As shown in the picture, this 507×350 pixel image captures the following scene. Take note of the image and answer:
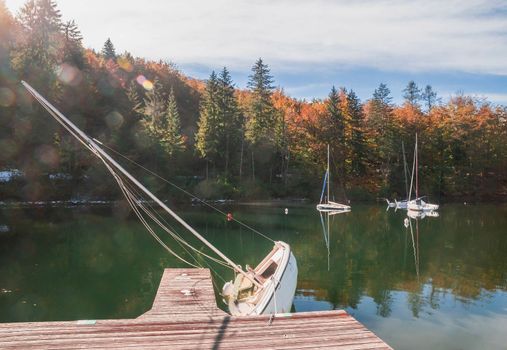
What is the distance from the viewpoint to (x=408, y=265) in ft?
70.7

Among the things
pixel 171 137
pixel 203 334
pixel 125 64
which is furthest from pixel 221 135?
pixel 203 334

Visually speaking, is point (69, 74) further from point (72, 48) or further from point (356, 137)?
point (356, 137)

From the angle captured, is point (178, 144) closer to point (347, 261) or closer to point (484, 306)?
point (347, 261)

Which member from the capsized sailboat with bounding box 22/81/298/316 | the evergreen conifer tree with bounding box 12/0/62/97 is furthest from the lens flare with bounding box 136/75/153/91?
the capsized sailboat with bounding box 22/81/298/316

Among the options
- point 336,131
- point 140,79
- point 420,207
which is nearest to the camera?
point 420,207

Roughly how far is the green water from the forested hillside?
10.8 m

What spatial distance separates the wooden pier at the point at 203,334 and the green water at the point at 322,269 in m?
4.15

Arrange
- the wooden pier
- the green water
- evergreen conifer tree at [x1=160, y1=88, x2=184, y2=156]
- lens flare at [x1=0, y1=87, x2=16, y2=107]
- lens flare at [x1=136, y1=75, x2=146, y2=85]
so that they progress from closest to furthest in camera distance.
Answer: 1. the wooden pier
2. the green water
3. lens flare at [x1=0, y1=87, x2=16, y2=107]
4. evergreen conifer tree at [x1=160, y1=88, x2=184, y2=156]
5. lens flare at [x1=136, y1=75, x2=146, y2=85]

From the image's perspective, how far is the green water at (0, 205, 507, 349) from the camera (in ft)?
43.4

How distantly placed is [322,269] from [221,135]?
38.5m

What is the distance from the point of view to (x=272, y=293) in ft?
36.1

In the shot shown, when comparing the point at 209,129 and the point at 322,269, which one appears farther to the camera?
the point at 209,129

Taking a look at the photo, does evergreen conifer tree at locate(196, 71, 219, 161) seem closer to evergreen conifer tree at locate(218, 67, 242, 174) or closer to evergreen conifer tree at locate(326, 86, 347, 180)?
evergreen conifer tree at locate(218, 67, 242, 174)

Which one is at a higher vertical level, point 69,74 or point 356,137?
point 69,74
